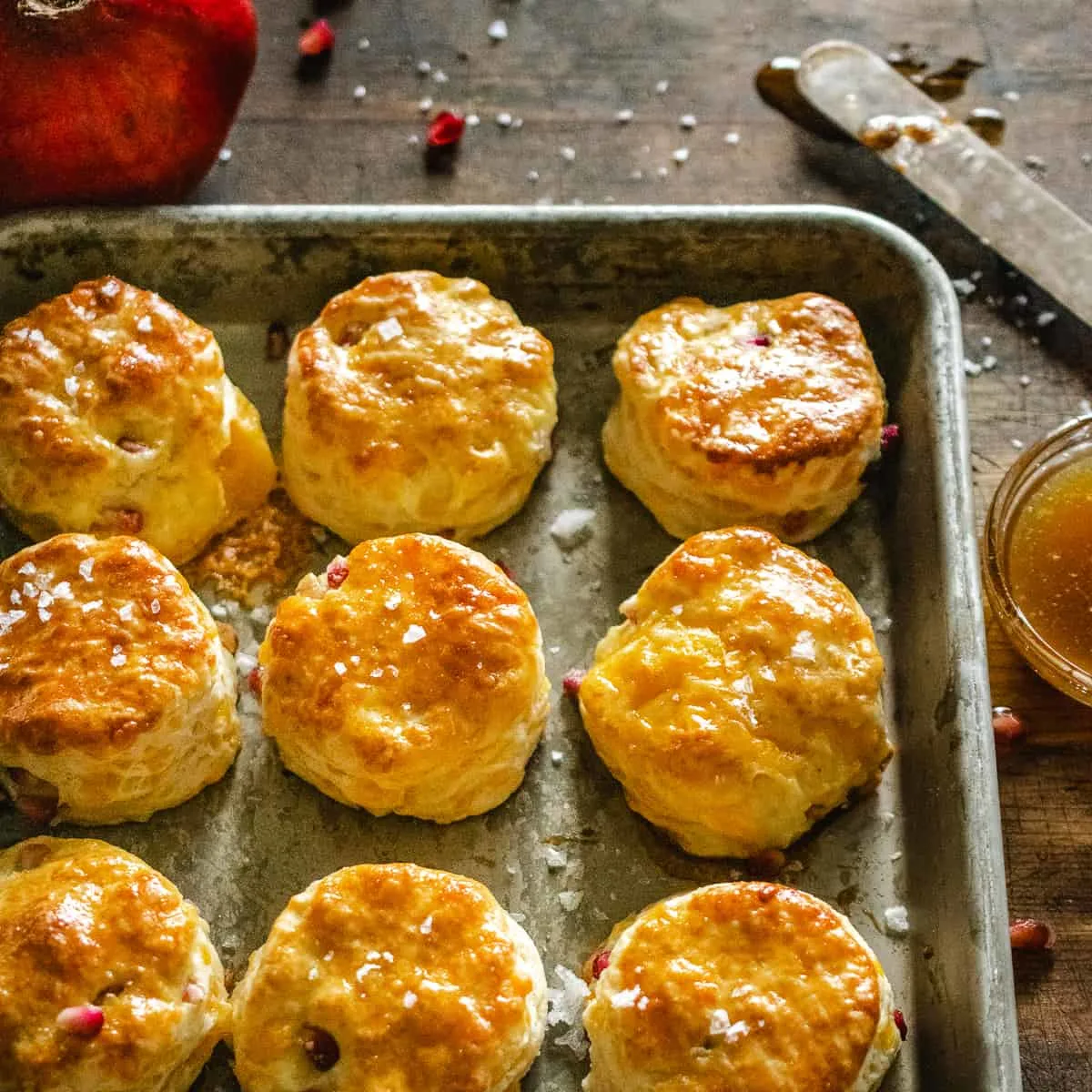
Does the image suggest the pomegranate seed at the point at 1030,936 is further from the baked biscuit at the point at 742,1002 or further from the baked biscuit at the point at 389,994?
the baked biscuit at the point at 389,994

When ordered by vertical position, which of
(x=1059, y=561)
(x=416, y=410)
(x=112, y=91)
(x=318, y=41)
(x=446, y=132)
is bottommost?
(x=1059, y=561)

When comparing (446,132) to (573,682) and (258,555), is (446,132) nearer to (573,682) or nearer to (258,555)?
(258,555)

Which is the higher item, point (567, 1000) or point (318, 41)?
point (318, 41)

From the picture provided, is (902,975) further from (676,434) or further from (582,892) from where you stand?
(676,434)

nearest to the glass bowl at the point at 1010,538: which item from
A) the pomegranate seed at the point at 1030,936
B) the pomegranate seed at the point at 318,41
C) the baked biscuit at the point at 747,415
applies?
the baked biscuit at the point at 747,415

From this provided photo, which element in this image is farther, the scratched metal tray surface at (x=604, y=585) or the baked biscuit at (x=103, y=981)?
the scratched metal tray surface at (x=604, y=585)

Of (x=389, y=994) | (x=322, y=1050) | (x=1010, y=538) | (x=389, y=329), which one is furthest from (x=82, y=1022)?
(x=1010, y=538)

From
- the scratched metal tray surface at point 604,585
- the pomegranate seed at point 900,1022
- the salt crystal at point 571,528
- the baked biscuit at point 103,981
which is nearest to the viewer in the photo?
the baked biscuit at point 103,981

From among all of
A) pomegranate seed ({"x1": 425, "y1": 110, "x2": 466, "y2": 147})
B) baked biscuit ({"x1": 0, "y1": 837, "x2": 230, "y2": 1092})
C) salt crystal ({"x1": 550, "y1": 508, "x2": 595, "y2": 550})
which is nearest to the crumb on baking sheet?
salt crystal ({"x1": 550, "y1": 508, "x2": 595, "y2": 550})
